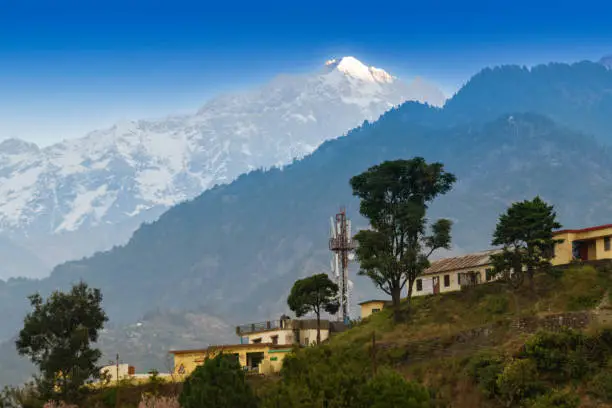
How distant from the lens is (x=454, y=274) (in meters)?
98.8

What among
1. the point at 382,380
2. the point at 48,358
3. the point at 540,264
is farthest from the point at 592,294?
the point at 48,358

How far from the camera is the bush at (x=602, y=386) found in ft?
186

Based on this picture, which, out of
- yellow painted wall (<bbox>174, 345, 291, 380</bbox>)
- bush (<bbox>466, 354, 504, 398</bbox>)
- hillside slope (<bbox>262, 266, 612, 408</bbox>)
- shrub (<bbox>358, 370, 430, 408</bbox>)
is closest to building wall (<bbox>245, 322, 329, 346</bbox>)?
yellow painted wall (<bbox>174, 345, 291, 380</bbox>)

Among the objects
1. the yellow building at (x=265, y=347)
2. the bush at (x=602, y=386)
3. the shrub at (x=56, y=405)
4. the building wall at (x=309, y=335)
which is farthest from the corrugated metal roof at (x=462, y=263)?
the shrub at (x=56, y=405)

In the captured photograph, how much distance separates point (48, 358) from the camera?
8119 centimetres

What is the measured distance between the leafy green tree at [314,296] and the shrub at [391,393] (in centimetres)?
4893

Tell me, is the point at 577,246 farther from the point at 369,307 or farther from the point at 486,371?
the point at 486,371

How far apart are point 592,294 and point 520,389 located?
17653 mm

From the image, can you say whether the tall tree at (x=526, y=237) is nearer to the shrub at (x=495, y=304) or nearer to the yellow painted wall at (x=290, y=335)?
the shrub at (x=495, y=304)

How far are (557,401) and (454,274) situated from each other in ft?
141

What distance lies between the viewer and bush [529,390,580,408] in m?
55.3

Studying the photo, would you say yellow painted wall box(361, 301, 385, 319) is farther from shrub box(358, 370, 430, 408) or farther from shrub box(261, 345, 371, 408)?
shrub box(358, 370, 430, 408)

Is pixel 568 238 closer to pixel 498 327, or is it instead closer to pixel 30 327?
pixel 498 327

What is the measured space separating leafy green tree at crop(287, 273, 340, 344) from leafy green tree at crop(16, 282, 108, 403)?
23.4 m
